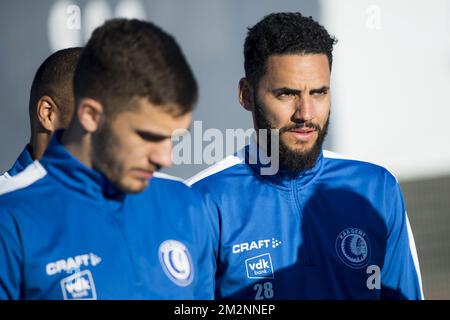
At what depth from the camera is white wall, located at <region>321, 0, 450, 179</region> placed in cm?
472

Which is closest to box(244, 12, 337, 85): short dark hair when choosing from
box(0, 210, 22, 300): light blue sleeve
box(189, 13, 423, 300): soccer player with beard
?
box(189, 13, 423, 300): soccer player with beard

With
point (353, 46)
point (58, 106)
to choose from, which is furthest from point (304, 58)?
point (353, 46)

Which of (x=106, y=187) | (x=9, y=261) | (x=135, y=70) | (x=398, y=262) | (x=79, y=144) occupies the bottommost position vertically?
(x=398, y=262)

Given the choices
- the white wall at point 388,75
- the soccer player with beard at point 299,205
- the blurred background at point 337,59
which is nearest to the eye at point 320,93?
the soccer player with beard at point 299,205

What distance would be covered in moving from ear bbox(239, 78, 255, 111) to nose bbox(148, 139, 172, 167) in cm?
97

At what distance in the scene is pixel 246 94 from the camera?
298 cm

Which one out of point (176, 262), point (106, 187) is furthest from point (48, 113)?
point (176, 262)

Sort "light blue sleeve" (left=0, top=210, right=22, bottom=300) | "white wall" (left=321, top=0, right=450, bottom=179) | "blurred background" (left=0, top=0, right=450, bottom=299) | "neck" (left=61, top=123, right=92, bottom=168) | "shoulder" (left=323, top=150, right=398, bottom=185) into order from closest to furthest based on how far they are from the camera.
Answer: "light blue sleeve" (left=0, top=210, right=22, bottom=300)
"neck" (left=61, top=123, right=92, bottom=168)
"shoulder" (left=323, top=150, right=398, bottom=185)
"blurred background" (left=0, top=0, right=450, bottom=299)
"white wall" (left=321, top=0, right=450, bottom=179)

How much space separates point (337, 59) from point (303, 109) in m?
2.04

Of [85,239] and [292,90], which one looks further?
[292,90]

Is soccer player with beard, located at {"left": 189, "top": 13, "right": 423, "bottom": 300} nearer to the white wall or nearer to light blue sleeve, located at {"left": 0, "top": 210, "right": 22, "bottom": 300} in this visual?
light blue sleeve, located at {"left": 0, "top": 210, "right": 22, "bottom": 300}

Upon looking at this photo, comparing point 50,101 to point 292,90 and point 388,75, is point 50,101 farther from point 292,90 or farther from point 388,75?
point 388,75

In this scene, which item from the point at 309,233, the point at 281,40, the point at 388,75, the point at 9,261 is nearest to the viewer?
the point at 9,261

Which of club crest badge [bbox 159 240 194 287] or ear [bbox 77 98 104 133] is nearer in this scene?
ear [bbox 77 98 104 133]
